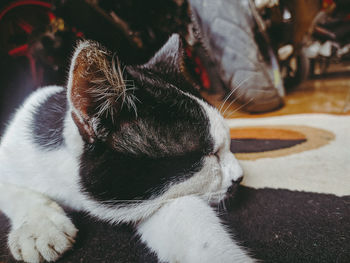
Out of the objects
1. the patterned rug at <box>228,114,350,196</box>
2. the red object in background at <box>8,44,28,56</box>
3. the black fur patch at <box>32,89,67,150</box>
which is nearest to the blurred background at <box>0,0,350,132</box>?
the red object in background at <box>8,44,28,56</box>

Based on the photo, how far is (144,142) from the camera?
44cm

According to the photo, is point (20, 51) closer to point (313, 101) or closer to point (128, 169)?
point (128, 169)

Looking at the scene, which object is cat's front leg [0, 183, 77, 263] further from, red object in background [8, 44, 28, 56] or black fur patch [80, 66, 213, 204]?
red object in background [8, 44, 28, 56]

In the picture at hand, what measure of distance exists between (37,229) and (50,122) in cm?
27

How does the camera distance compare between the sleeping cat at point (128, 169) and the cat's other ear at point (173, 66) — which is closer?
the sleeping cat at point (128, 169)

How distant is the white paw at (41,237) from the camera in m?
0.40

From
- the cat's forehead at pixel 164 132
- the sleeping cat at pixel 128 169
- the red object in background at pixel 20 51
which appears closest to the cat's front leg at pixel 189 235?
the sleeping cat at pixel 128 169

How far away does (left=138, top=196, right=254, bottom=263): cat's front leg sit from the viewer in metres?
0.36

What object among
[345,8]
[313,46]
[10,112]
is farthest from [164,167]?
[345,8]

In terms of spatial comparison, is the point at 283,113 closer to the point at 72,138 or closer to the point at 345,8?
the point at 72,138

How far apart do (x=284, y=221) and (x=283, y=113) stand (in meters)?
1.13

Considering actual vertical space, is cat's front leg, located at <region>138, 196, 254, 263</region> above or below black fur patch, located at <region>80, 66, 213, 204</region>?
below

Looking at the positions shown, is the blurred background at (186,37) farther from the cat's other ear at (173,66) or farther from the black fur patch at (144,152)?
the black fur patch at (144,152)

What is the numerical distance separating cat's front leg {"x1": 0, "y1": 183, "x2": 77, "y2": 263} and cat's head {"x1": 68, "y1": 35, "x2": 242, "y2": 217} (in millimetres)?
87
